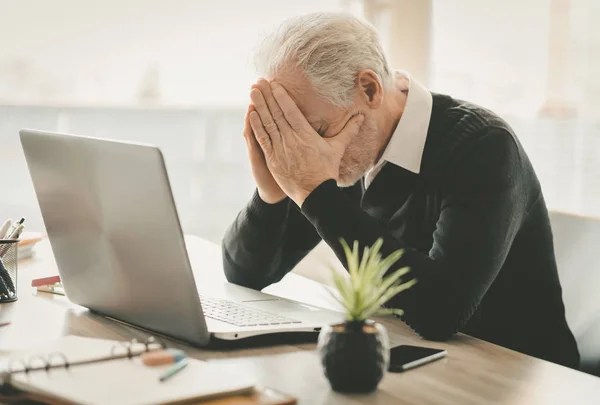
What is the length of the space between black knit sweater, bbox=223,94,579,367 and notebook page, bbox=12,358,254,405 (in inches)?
16.7

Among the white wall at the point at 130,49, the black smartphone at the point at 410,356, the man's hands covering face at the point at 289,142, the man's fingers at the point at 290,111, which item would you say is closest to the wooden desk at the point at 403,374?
the black smartphone at the point at 410,356

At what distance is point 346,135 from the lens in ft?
4.97

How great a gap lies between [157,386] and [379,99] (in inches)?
33.2

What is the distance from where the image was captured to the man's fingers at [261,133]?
1.48m

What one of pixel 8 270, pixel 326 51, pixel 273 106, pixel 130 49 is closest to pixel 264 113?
pixel 273 106

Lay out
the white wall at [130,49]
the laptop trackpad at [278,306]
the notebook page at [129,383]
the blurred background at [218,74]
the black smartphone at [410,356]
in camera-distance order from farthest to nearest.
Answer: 1. the white wall at [130,49]
2. the blurred background at [218,74]
3. the laptop trackpad at [278,306]
4. the black smartphone at [410,356]
5. the notebook page at [129,383]

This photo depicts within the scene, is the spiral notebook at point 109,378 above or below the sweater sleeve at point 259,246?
below

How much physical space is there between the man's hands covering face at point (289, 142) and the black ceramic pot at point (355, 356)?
476 millimetres

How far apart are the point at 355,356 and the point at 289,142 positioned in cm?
61

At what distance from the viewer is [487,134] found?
1470 millimetres

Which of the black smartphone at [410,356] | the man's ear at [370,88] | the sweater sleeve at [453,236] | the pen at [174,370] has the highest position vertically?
the man's ear at [370,88]

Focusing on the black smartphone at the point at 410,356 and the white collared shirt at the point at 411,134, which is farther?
the white collared shirt at the point at 411,134

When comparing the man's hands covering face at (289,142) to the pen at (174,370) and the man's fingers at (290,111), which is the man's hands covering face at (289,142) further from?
the pen at (174,370)

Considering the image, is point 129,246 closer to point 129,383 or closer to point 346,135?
point 129,383
